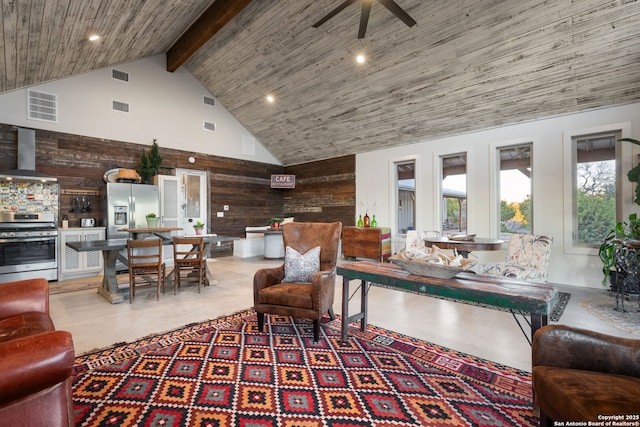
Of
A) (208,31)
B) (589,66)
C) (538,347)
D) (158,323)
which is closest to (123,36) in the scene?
(208,31)

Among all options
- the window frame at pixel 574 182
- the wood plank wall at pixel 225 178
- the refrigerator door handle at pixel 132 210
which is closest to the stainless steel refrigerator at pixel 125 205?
the refrigerator door handle at pixel 132 210

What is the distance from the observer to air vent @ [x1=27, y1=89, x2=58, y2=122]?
539 centimetres

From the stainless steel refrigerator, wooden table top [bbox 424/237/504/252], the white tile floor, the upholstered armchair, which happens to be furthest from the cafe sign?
the upholstered armchair

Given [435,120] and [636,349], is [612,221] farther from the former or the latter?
[636,349]

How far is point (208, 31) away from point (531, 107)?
226 inches

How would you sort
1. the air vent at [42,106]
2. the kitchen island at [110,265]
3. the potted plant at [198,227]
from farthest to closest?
1. the air vent at [42,106]
2. the potted plant at [198,227]
3. the kitchen island at [110,265]

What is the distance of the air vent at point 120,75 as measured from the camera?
6.23m

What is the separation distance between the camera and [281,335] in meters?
2.85

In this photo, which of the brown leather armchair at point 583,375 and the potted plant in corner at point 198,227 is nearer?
the brown leather armchair at point 583,375

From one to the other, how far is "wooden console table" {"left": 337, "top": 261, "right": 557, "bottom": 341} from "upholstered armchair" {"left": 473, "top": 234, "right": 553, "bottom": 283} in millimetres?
1468

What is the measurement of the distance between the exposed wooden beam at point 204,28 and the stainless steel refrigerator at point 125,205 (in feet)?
9.40

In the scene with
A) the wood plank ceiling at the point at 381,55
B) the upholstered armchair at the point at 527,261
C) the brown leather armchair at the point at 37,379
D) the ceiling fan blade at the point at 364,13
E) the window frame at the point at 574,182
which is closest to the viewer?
the brown leather armchair at the point at 37,379

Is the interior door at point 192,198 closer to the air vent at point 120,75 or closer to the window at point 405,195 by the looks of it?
the air vent at point 120,75

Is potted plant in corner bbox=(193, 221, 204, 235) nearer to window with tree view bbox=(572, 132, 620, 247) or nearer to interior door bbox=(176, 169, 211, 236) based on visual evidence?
interior door bbox=(176, 169, 211, 236)
